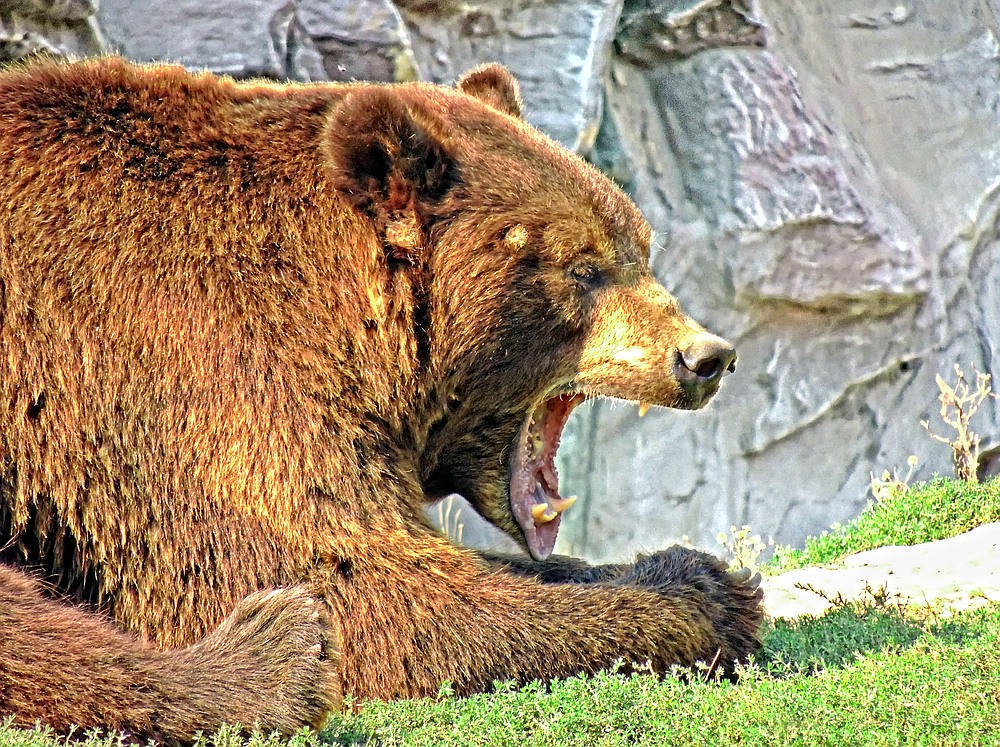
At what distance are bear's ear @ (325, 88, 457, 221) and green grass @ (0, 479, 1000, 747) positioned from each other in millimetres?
1552

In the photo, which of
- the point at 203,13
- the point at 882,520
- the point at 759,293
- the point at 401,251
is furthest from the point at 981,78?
the point at 401,251

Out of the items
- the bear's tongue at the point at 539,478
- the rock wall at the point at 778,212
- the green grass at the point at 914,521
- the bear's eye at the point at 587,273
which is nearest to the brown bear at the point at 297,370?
the bear's eye at the point at 587,273

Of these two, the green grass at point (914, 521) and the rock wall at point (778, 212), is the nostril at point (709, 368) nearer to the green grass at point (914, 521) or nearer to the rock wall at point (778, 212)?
the green grass at point (914, 521)

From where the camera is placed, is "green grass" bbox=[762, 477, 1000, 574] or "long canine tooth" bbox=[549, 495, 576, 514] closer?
"long canine tooth" bbox=[549, 495, 576, 514]

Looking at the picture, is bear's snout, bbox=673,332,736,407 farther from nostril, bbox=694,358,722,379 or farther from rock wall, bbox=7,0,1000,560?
rock wall, bbox=7,0,1000,560

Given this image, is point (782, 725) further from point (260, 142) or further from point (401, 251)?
point (260, 142)

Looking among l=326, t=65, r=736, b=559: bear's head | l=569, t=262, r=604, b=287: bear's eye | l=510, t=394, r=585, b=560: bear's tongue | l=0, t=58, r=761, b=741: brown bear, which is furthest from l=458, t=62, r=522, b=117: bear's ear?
l=510, t=394, r=585, b=560: bear's tongue

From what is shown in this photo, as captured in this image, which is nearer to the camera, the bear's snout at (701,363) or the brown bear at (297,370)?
the brown bear at (297,370)

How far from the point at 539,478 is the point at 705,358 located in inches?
32.6

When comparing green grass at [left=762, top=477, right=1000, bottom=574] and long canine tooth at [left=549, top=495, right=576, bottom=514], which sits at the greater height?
long canine tooth at [left=549, top=495, right=576, bottom=514]

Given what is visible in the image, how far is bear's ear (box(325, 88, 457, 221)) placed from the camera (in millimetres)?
4176

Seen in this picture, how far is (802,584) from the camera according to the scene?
18.6 feet

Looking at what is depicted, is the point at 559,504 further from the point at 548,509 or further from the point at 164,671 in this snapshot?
the point at 164,671

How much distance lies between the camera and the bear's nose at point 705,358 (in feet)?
14.4
